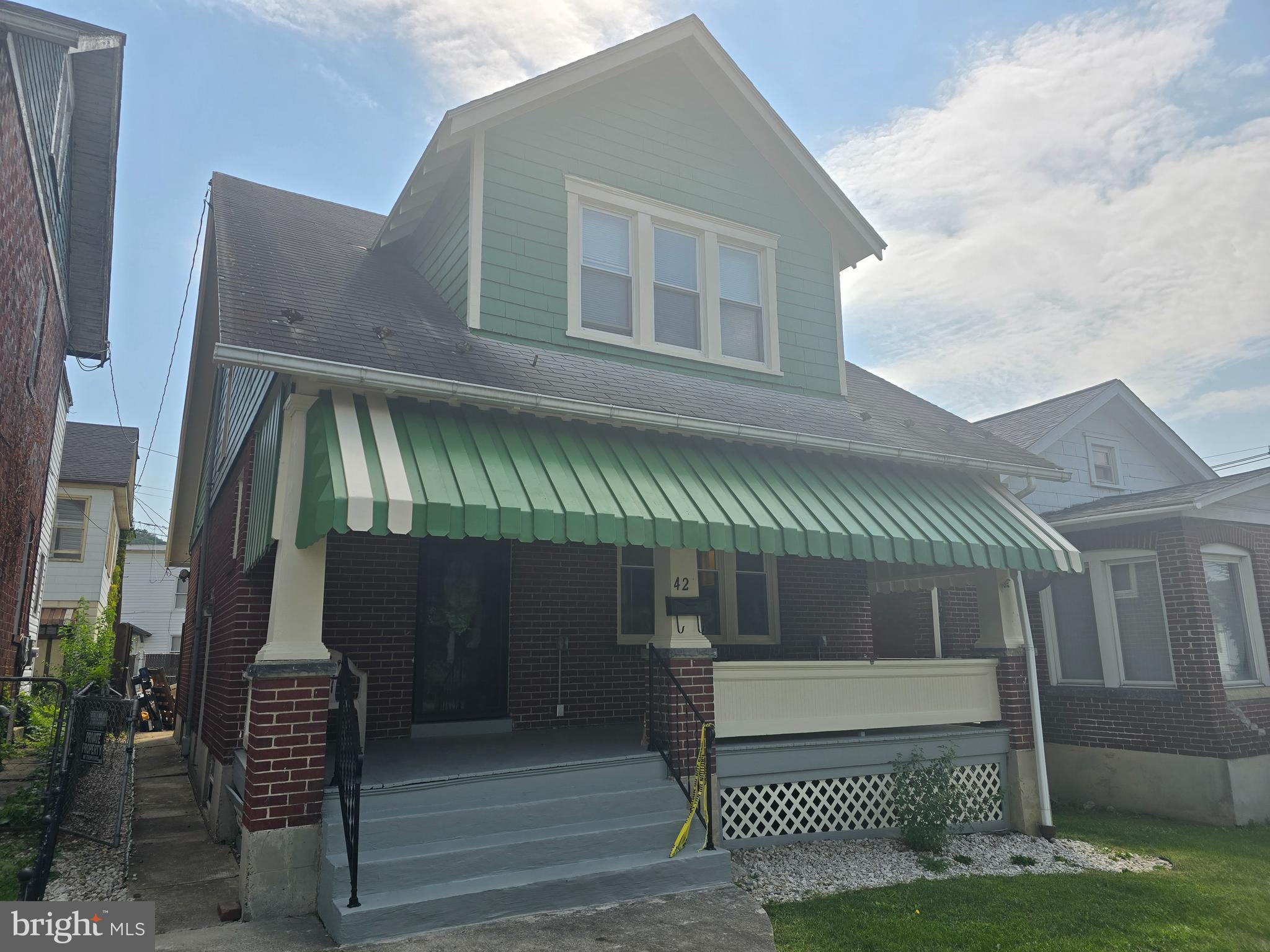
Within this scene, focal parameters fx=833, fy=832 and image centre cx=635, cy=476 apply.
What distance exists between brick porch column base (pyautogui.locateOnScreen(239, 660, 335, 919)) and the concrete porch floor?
18.9 inches

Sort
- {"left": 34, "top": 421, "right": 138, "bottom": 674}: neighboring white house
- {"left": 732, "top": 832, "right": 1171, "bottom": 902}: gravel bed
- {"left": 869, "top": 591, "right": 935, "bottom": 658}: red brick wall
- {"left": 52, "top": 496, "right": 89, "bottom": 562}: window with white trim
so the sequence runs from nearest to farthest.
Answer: {"left": 732, "top": 832, "right": 1171, "bottom": 902}: gravel bed, {"left": 869, "top": 591, "right": 935, "bottom": 658}: red brick wall, {"left": 34, "top": 421, "right": 138, "bottom": 674}: neighboring white house, {"left": 52, "top": 496, "right": 89, "bottom": 562}: window with white trim

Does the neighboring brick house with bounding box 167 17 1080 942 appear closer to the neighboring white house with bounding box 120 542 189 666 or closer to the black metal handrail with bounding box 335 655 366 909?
the black metal handrail with bounding box 335 655 366 909

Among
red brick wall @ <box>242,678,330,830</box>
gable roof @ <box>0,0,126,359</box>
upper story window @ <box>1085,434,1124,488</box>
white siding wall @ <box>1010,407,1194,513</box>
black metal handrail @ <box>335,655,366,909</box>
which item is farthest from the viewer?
upper story window @ <box>1085,434,1124,488</box>

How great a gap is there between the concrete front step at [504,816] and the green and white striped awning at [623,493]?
2151mm

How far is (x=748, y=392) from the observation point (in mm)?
9594

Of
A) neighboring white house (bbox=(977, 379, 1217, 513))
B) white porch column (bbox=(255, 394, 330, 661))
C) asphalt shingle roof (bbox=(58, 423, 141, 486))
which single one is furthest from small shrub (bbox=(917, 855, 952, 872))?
asphalt shingle roof (bbox=(58, 423, 141, 486))

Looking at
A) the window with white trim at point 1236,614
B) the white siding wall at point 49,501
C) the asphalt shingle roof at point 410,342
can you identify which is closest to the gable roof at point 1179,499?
the window with white trim at point 1236,614

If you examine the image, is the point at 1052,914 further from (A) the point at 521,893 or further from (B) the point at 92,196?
(B) the point at 92,196

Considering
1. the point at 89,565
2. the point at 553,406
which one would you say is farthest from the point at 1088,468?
the point at 89,565

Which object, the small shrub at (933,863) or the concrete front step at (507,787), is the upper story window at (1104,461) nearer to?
the small shrub at (933,863)

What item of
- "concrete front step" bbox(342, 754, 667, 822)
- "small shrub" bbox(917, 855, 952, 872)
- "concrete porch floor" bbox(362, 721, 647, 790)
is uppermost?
"concrete porch floor" bbox(362, 721, 647, 790)

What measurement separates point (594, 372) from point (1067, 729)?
890 centimetres

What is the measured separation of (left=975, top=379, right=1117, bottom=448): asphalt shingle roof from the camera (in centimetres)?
1443

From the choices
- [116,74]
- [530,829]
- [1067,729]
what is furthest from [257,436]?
[1067,729]
